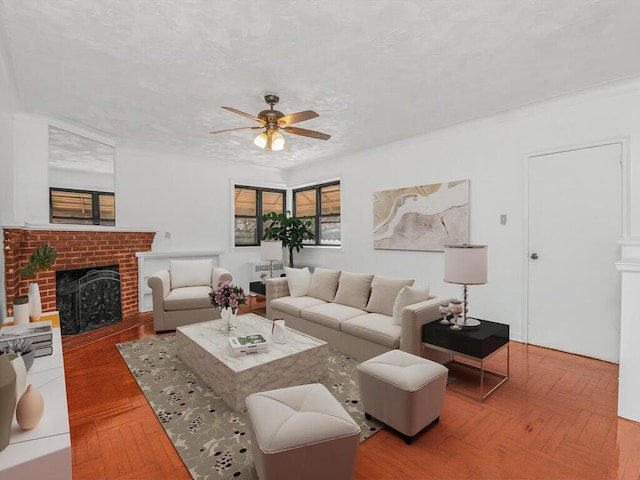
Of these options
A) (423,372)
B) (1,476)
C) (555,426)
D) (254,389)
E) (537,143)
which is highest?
(537,143)

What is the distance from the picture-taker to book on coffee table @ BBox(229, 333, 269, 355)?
2555 mm

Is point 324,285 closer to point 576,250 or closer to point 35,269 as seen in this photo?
point 576,250

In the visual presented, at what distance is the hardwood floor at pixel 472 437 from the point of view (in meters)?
1.77

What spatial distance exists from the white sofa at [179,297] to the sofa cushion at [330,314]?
132 centimetres

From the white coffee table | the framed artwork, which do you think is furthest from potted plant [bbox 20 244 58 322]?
the framed artwork

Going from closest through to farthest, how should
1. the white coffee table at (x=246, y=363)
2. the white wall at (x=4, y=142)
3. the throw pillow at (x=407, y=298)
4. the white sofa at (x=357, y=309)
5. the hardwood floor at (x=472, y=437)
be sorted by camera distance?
the hardwood floor at (x=472, y=437) → the white coffee table at (x=246, y=363) → the white wall at (x=4, y=142) → the white sofa at (x=357, y=309) → the throw pillow at (x=407, y=298)

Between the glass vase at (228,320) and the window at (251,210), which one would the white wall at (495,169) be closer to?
the window at (251,210)

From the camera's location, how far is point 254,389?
2.38 meters

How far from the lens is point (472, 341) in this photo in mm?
2490

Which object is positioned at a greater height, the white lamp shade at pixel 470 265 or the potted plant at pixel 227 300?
the white lamp shade at pixel 470 265

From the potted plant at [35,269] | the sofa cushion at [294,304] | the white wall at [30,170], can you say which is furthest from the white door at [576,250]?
the white wall at [30,170]

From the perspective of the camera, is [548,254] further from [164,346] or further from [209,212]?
[209,212]

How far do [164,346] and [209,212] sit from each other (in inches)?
120

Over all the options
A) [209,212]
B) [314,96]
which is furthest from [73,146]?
[314,96]
